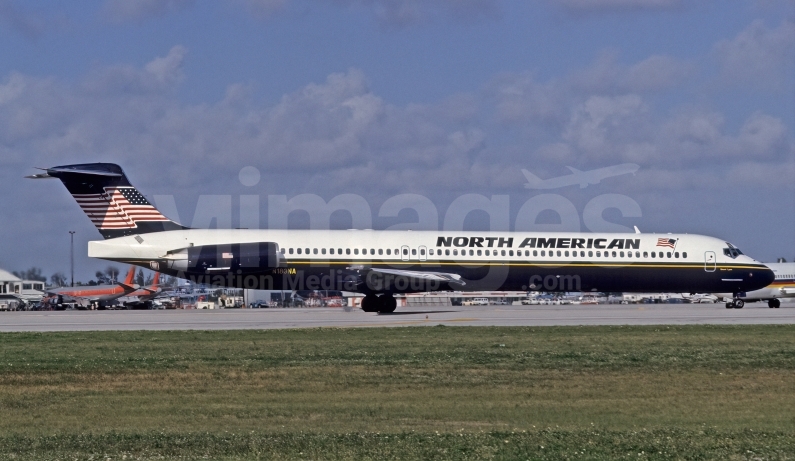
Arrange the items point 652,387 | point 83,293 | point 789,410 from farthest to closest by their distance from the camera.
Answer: point 83,293 < point 652,387 < point 789,410

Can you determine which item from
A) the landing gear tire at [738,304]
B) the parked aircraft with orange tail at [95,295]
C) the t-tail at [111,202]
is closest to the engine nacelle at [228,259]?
the t-tail at [111,202]

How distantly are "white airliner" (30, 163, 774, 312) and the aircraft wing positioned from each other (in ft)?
0.14

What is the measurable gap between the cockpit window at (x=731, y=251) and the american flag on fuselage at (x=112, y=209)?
83.5 feet

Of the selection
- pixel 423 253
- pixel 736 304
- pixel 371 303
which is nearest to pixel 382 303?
pixel 371 303

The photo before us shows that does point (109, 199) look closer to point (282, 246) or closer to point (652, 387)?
point (282, 246)

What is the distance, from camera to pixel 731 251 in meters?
41.8

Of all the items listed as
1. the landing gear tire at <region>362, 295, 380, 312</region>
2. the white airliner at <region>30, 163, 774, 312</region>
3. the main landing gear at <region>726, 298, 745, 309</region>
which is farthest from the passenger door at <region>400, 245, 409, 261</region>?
the main landing gear at <region>726, 298, 745, 309</region>

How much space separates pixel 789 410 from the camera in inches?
491

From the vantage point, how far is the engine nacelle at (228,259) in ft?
122

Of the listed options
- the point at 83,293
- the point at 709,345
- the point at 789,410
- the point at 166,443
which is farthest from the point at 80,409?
the point at 83,293

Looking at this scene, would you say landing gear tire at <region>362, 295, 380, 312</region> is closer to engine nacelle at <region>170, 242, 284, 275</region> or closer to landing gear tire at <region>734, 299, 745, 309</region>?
engine nacelle at <region>170, 242, 284, 275</region>

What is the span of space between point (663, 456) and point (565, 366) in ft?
25.6

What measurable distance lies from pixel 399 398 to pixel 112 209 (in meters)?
27.0

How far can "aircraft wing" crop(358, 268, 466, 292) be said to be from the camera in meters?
37.6
